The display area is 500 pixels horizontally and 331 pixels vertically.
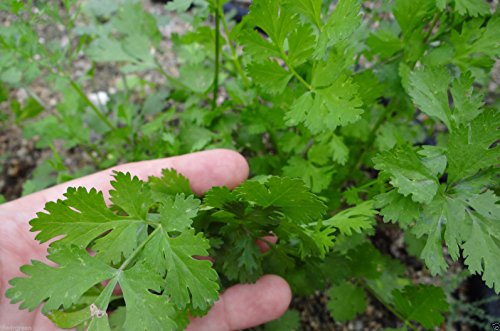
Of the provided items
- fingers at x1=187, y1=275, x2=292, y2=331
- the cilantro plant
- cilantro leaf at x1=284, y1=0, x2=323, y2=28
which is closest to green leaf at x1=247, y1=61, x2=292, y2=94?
the cilantro plant

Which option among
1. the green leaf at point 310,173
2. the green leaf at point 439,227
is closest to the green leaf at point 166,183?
the green leaf at point 310,173

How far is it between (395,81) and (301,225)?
55cm

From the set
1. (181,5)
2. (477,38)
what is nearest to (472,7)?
(477,38)

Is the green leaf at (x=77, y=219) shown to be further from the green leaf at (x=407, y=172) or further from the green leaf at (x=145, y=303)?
the green leaf at (x=407, y=172)

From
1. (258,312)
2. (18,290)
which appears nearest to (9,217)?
(18,290)

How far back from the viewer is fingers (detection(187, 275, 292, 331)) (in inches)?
50.4

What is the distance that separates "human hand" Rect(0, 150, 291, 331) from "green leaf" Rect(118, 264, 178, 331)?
0.41 metres

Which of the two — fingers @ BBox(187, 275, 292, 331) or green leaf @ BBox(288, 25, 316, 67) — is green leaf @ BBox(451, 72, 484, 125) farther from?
fingers @ BBox(187, 275, 292, 331)

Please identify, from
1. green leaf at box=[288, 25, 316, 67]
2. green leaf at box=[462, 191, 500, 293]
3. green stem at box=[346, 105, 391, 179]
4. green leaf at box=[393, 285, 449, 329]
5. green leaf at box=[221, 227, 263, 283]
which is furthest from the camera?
green stem at box=[346, 105, 391, 179]

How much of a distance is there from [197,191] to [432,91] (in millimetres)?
750

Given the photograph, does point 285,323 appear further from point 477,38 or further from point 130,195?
point 477,38

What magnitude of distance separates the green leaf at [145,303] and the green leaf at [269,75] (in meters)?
0.52

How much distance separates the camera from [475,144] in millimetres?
894

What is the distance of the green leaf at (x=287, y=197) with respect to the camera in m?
0.89
